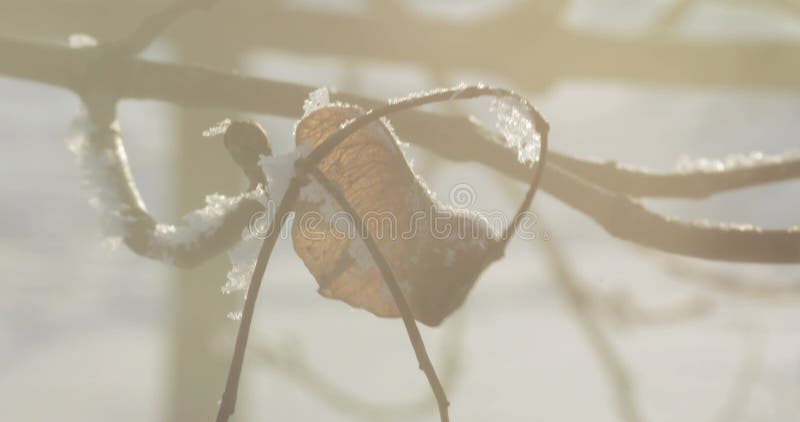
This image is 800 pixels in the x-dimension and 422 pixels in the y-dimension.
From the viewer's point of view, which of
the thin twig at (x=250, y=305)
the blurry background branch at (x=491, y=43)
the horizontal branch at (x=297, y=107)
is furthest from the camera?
the blurry background branch at (x=491, y=43)

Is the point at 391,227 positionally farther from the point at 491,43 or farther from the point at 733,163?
the point at 491,43

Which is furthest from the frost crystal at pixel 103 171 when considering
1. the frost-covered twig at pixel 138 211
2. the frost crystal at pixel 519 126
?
the frost crystal at pixel 519 126

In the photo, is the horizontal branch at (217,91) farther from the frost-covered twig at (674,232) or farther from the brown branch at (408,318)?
the brown branch at (408,318)

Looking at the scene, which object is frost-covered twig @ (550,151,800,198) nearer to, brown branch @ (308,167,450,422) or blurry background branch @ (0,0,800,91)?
brown branch @ (308,167,450,422)

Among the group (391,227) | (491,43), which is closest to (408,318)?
(391,227)

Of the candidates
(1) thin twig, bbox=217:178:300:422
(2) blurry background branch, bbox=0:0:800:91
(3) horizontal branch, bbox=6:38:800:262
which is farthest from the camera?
(2) blurry background branch, bbox=0:0:800:91

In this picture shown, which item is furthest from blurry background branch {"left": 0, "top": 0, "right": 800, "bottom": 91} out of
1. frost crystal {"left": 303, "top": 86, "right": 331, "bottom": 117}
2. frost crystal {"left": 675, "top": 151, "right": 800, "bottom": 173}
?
frost crystal {"left": 303, "top": 86, "right": 331, "bottom": 117}


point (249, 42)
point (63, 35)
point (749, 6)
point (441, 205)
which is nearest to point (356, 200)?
point (441, 205)

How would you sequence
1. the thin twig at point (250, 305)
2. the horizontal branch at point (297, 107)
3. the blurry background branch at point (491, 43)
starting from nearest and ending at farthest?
the thin twig at point (250, 305) < the horizontal branch at point (297, 107) < the blurry background branch at point (491, 43)

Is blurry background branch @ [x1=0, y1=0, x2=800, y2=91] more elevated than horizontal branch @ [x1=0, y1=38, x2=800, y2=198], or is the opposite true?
horizontal branch @ [x1=0, y1=38, x2=800, y2=198]

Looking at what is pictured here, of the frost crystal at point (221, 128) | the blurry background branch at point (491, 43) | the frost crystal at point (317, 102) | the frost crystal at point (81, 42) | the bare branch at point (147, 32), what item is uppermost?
the frost crystal at point (317, 102)
